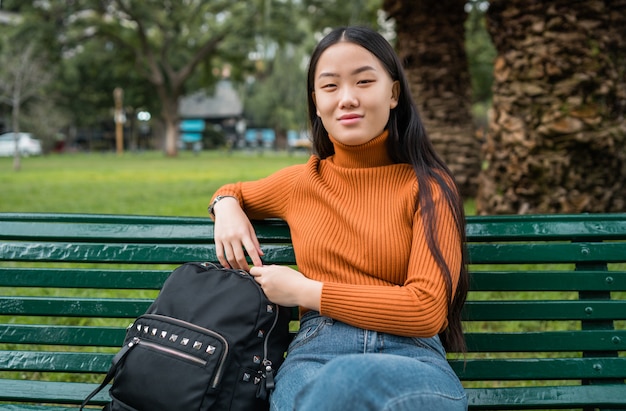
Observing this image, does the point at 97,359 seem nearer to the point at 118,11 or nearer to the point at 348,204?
the point at 348,204

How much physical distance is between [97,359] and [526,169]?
349 centimetres

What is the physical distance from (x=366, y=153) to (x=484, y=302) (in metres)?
0.66

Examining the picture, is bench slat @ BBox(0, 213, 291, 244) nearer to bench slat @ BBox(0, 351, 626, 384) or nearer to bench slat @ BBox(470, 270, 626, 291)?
bench slat @ BBox(0, 351, 626, 384)

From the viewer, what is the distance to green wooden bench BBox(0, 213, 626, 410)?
7.06 ft

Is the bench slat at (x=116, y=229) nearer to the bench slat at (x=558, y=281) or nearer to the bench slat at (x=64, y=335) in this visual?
the bench slat at (x=64, y=335)

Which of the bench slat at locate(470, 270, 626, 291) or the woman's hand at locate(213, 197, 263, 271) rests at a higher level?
the woman's hand at locate(213, 197, 263, 271)

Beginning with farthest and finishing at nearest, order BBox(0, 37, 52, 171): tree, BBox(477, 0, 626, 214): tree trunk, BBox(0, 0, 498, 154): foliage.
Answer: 1. BBox(0, 0, 498, 154): foliage
2. BBox(0, 37, 52, 171): tree
3. BBox(477, 0, 626, 214): tree trunk

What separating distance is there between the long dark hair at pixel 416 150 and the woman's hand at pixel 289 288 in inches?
15.2

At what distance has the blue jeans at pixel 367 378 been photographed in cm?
147

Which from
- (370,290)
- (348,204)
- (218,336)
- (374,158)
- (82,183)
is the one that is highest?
(374,158)

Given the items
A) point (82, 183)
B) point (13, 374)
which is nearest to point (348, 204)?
point (13, 374)

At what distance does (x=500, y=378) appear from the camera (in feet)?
7.11

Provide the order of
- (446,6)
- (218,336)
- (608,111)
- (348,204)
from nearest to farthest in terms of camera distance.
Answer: (218,336) → (348,204) → (608,111) → (446,6)

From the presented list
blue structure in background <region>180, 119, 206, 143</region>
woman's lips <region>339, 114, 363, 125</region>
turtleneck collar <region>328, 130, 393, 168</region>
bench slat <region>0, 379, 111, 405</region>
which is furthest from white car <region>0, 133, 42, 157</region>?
woman's lips <region>339, 114, 363, 125</region>
